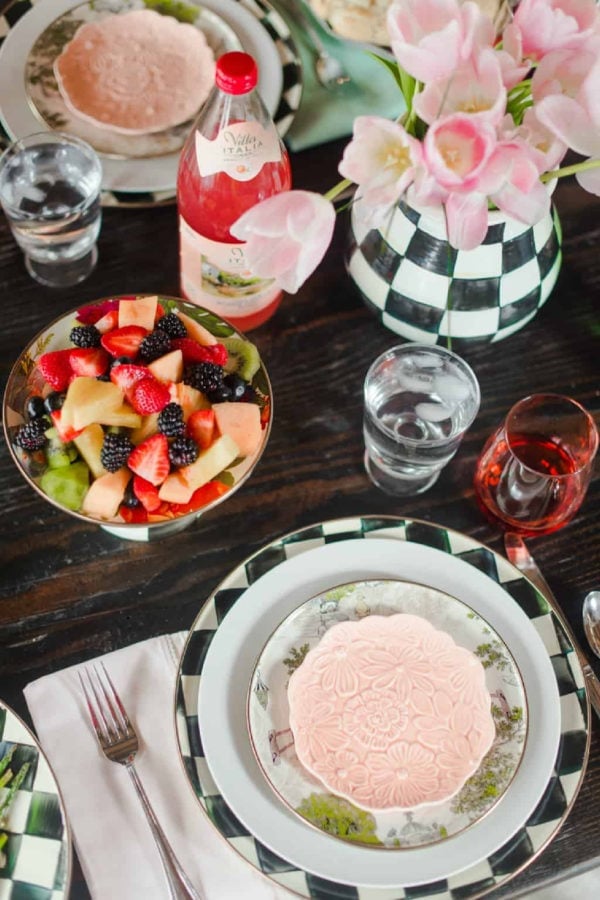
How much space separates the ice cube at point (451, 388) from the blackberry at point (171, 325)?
0.91ft

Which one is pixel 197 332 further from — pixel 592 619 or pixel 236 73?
pixel 592 619

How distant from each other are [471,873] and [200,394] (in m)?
0.49

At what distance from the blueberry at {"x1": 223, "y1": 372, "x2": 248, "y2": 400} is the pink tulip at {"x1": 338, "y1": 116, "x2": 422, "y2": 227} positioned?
0.27m

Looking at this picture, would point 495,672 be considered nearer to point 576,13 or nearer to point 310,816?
point 310,816

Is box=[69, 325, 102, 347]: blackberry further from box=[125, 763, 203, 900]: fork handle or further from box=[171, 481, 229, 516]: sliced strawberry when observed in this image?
box=[125, 763, 203, 900]: fork handle

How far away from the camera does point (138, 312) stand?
91 cm

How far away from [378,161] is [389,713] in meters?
0.47

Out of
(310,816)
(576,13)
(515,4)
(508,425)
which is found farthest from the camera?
(515,4)

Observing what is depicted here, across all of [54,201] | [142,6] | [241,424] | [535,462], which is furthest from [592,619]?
[142,6]

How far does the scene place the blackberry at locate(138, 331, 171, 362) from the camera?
0.89 meters

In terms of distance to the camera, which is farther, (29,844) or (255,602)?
(255,602)

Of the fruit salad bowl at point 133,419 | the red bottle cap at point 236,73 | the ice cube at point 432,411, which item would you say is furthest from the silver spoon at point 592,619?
the red bottle cap at point 236,73

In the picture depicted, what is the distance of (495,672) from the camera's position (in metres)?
0.87

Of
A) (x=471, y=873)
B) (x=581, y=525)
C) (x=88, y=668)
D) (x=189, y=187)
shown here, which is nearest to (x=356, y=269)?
(x=189, y=187)
